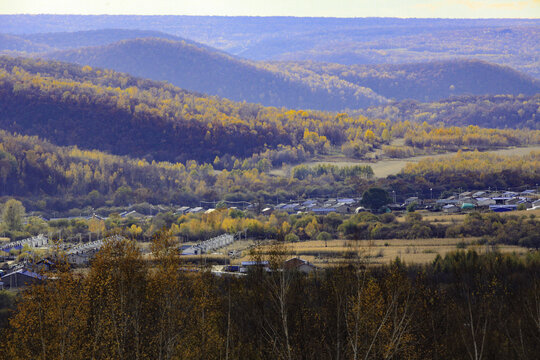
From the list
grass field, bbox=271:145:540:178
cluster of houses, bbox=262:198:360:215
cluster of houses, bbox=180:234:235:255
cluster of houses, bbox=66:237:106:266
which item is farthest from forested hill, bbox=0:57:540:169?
cluster of houses, bbox=66:237:106:266

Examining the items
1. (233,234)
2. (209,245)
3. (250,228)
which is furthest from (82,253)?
(250,228)

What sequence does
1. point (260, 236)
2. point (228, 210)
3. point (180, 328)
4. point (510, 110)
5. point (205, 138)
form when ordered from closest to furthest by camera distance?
point (180, 328), point (260, 236), point (228, 210), point (205, 138), point (510, 110)

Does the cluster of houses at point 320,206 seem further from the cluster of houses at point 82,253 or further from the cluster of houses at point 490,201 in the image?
the cluster of houses at point 82,253

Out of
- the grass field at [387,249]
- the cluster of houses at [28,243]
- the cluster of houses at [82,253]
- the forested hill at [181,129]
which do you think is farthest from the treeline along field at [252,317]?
the forested hill at [181,129]

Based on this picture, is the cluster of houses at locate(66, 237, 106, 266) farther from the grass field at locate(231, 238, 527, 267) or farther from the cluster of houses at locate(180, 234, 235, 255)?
the grass field at locate(231, 238, 527, 267)

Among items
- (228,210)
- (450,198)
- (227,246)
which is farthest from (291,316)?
(450,198)

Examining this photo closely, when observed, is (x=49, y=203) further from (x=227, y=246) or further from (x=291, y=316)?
(x=291, y=316)

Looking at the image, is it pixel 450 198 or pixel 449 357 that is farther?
pixel 450 198

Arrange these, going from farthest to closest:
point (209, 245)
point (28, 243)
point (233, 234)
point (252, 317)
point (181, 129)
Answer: point (181, 129)
point (233, 234)
point (28, 243)
point (209, 245)
point (252, 317)

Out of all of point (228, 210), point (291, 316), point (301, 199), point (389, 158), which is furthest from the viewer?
point (389, 158)

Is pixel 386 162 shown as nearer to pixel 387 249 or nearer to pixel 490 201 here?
pixel 490 201
